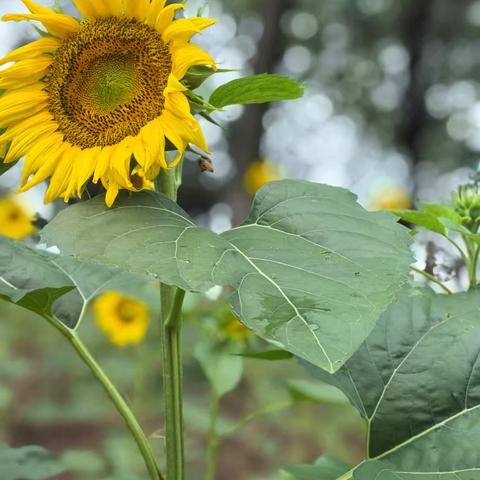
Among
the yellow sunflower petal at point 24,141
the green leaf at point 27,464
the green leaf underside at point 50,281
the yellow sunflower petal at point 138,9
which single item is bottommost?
the green leaf at point 27,464

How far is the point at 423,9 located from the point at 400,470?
8.35 m

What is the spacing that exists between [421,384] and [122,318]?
133 centimetres

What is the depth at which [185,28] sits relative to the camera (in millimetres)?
604

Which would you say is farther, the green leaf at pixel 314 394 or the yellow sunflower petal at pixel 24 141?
the green leaf at pixel 314 394

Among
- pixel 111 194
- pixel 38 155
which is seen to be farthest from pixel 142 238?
pixel 38 155

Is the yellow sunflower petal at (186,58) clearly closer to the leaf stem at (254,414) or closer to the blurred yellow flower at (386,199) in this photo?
the leaf stem at (254,414)

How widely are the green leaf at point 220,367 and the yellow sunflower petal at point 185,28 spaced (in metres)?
0.55

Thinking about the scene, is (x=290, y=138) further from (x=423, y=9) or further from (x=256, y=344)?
(x=256, y=344)

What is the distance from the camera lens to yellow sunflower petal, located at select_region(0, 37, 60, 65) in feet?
2.10

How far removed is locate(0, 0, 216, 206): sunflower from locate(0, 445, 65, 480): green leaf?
35cm

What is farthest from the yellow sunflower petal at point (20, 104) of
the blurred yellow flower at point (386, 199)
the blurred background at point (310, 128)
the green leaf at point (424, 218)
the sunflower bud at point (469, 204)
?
the blurred background at point (310, 128)

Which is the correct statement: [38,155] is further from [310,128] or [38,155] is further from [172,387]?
[310,128]

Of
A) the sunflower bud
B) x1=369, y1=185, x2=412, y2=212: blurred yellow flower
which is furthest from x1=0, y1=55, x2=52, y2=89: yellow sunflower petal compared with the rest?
x1=369, y1=185, x2=412, y2=212: blurred yellow flower

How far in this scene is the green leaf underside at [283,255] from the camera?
45cm
